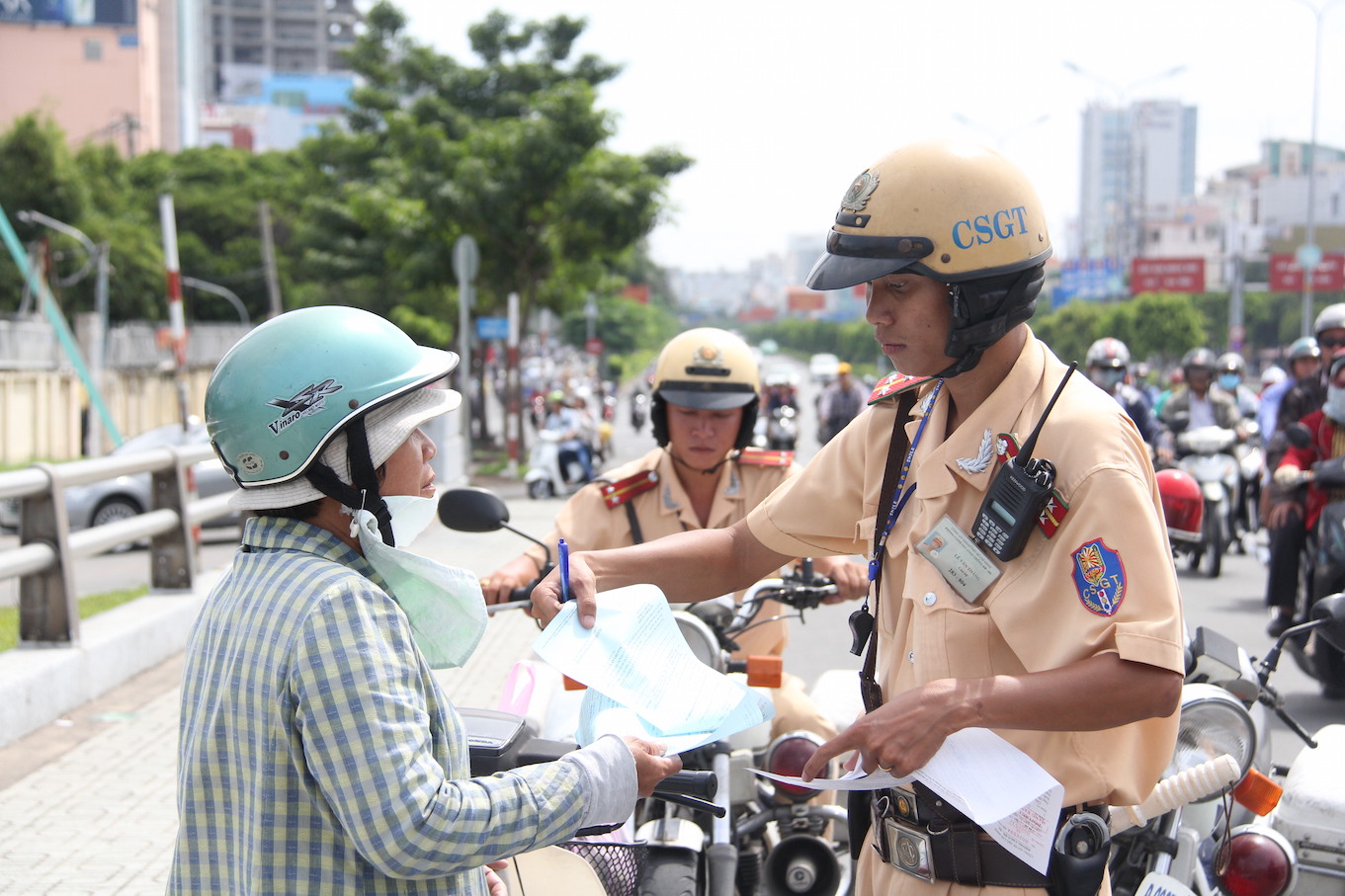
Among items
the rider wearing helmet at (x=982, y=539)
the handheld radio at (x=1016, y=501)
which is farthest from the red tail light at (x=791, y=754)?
the handheld radio at (x=1016, y=501)

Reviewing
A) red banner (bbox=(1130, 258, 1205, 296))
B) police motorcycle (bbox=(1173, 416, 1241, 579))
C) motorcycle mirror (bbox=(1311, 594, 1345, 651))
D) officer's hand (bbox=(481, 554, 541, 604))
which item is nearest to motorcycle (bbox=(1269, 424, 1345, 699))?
motorcycle mirror (bbox=(1311, 594, 1345, 651))

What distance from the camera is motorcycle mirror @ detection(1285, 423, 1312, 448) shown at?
727 centimetres

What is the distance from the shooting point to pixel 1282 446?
25.6ft

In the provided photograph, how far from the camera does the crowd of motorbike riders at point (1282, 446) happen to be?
22.6 feet

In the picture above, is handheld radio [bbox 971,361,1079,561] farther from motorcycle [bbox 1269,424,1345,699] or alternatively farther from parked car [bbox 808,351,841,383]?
parked car [bbox 808,351,841,383]

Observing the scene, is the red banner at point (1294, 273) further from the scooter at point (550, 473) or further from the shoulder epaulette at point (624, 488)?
the shoulder epaulette at point (624, 488)

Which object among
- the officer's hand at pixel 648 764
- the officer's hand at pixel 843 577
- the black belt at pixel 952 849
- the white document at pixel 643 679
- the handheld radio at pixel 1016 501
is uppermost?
the handheld radio at pixel 1016 501

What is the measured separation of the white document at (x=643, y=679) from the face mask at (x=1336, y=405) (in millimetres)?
6023

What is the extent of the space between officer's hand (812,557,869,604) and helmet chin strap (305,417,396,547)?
2.06m

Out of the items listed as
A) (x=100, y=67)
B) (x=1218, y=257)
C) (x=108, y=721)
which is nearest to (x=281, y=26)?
(x=100, y=67)

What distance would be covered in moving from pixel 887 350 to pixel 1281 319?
285 ft

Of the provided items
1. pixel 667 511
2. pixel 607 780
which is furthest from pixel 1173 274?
pixel 607 780

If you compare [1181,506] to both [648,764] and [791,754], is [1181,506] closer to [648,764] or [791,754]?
[791,754]

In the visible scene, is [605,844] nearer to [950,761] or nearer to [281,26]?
[950,761]
